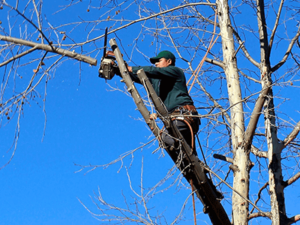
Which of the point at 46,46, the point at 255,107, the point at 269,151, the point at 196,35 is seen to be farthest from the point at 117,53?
the point at 269,151

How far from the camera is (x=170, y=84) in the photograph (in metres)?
5.52

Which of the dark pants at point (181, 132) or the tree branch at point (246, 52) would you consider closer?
the dark pants at point (181, 132)

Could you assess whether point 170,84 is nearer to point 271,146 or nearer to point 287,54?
point 271,146

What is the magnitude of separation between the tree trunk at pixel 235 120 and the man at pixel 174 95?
61cm

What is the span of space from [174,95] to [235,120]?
122cm

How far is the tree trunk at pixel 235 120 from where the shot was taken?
5.74 metres

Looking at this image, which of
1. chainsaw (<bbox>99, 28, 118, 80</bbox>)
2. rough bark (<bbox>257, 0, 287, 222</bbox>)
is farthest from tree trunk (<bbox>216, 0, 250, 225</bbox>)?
chainsaw (<bbox>99, 28, 118, 80</bbox>)

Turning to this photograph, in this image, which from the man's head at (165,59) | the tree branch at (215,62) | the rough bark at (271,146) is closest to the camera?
the man's head at (165,59)

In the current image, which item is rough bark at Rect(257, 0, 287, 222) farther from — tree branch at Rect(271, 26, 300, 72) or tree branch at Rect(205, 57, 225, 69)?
tree branch at Rect(205, 57, 225, 69)

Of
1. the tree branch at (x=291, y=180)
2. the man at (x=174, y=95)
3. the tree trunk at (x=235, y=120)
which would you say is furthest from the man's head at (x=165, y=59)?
the tree branch at (x=291, y=180)

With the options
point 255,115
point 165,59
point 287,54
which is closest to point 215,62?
point 287,54

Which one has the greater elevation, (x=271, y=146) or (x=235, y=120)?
(x=235, y=120)

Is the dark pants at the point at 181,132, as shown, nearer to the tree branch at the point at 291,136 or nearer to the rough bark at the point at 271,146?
the rough bark at the point at 271,146

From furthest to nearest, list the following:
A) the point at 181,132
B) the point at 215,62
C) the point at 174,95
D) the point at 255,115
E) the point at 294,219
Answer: the point at 215,62 → the point at 294,219 → the point at 255,115 → the point at 174,95 → the point at 181,132
